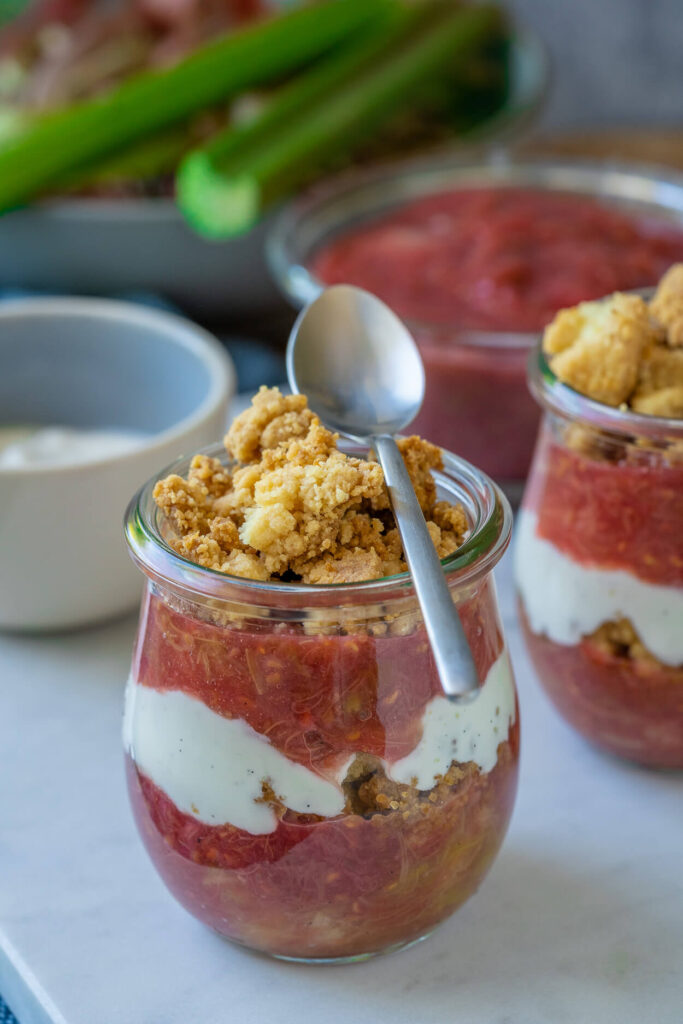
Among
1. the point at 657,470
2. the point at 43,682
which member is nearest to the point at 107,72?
the point at 43,682

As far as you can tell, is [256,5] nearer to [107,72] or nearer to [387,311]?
[107,72]

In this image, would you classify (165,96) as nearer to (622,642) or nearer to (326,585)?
(622,642)

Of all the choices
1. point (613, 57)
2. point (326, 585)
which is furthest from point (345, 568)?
point (613, 57)

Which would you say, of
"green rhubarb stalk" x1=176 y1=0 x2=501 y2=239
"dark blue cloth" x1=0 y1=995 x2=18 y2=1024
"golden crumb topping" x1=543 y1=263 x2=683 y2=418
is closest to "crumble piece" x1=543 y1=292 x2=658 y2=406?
"golden crumb topping" x1=543 y1=263 x2=683 y2=418

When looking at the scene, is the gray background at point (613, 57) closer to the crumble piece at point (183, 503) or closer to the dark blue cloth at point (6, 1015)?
the crumble piece at point (183, 503)

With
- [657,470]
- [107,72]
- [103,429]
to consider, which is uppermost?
[657,470]

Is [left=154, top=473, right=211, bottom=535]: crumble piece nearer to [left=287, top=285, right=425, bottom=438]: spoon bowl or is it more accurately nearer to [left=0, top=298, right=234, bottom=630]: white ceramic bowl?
[left=287, top=285, right=425, bottom=438]: spoon bowl
